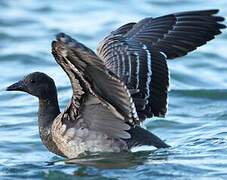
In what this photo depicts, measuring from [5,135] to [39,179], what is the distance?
275cm

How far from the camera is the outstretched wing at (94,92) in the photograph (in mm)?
6965

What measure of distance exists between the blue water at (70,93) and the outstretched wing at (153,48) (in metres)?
0.82

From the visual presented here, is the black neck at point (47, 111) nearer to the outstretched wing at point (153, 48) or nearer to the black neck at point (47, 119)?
the black neck at point (47, 119)

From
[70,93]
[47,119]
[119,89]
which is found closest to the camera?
[119,89]

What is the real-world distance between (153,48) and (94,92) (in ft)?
7.34

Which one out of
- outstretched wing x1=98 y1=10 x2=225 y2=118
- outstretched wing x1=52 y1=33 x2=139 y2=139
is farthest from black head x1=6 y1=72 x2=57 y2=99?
outstretched wing x1=98 y1=10 x2=225 y2=118

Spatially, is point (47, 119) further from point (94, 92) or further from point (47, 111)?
point (94, 92)

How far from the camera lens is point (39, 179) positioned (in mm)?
7844

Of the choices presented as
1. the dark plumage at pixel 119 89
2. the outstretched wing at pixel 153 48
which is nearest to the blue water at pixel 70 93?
the dark plumage at pixel 119 89

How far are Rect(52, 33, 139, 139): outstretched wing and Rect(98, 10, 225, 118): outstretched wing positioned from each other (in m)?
0.49

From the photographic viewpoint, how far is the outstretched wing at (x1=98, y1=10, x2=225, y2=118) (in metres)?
8.84

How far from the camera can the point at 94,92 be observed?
7551 millimetres

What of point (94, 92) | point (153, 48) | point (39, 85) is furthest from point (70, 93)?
point (94, 92)

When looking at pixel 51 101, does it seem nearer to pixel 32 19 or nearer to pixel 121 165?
pixel 121 165
